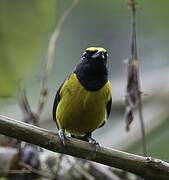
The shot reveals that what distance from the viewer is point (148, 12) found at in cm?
878

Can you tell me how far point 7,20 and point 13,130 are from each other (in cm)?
112

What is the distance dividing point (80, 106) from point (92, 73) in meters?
0.43

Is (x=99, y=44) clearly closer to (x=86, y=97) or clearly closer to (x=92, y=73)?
(x=92, y=73)

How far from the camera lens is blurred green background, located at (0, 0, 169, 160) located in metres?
3.40

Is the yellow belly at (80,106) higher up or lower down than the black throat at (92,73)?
lower down

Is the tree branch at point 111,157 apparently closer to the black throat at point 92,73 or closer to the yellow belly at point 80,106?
the yellow belly at point 80,106

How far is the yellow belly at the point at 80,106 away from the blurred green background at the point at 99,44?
0.45m

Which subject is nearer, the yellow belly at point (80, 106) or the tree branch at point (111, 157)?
the tree branch at point (111, 157)

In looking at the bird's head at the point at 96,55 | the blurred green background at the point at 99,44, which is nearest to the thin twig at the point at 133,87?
the blurred green background at the point at 99,44

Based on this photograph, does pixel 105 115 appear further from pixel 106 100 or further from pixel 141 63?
pixel 141 63

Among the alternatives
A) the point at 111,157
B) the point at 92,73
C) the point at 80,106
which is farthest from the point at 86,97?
the point at 111,157

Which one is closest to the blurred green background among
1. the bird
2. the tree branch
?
the bird

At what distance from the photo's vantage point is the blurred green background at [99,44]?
3404 mm

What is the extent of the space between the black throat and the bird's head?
28 mm
